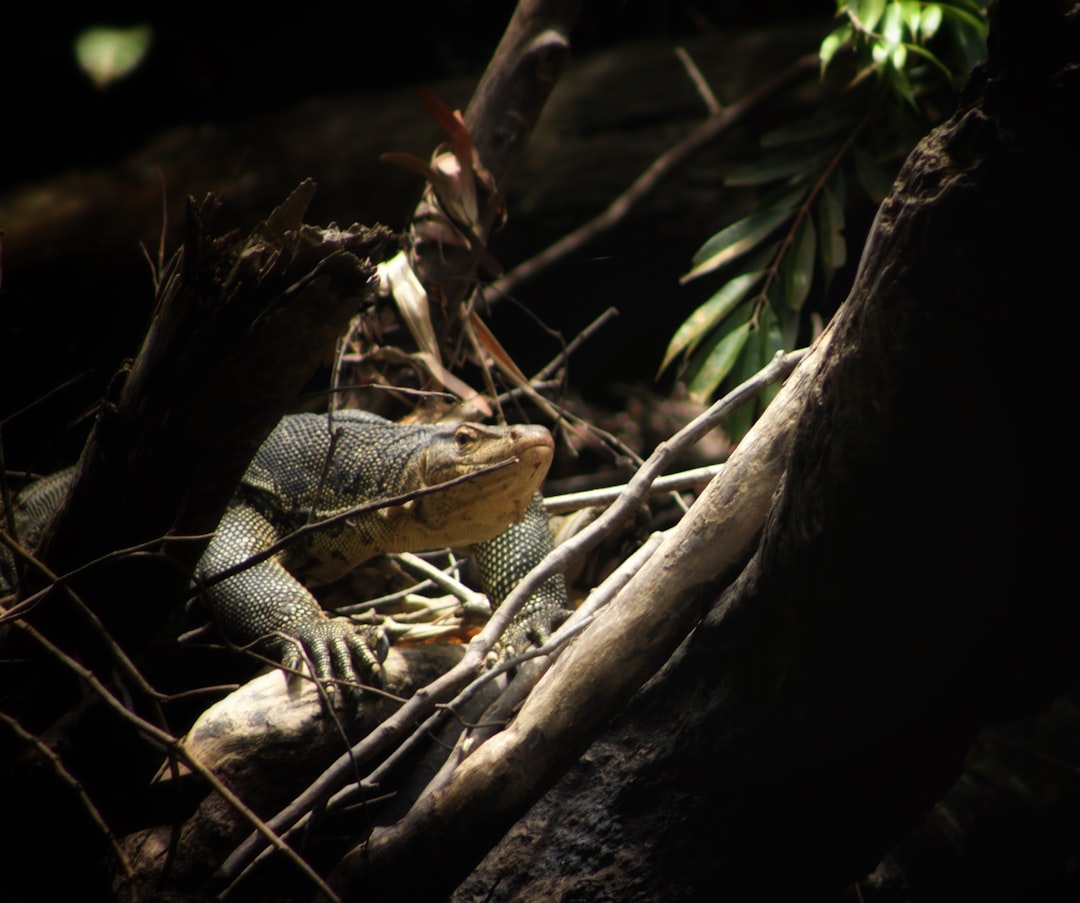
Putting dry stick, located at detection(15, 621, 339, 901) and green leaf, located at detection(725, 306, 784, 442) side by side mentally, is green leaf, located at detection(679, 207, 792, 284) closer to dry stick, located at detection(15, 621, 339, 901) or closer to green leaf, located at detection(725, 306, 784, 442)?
green leaf, located at detection(725, 306, 784, 442)

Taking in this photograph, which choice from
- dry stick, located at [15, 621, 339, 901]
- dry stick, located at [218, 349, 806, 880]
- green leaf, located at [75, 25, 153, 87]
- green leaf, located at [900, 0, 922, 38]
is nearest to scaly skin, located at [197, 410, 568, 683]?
dry stick, located at [218, 349, 806, 880]

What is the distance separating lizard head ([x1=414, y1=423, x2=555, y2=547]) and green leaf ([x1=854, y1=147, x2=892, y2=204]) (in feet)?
6.35

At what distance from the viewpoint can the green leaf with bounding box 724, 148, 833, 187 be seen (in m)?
3.96

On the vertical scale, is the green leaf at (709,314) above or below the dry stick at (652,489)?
above

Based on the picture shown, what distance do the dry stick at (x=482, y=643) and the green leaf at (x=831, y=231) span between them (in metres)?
1.42

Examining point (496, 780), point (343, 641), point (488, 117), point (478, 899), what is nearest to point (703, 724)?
point (496, 780)

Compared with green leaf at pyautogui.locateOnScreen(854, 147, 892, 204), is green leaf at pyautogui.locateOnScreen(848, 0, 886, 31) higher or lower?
higher

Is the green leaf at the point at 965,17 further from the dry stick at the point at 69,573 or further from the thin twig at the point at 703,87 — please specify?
the dry stick at the point at 69,573

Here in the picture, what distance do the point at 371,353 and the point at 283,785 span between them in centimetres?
186

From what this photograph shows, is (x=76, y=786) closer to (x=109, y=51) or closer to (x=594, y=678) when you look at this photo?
(x=594, y=678)

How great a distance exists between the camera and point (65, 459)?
14.4ft

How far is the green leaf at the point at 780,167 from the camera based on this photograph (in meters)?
3.96

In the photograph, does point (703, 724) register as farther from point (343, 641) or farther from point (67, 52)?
point (67, 52)

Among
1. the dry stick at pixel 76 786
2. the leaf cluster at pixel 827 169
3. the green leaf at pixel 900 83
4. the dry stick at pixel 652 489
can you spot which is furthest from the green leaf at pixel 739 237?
the dry stick at pixel 76 786
